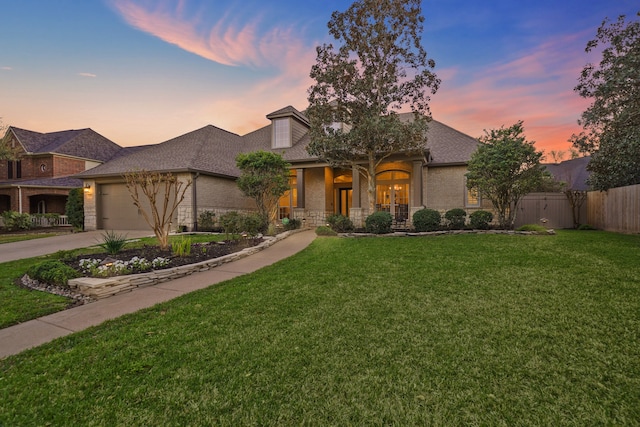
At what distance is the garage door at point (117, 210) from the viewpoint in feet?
44.5

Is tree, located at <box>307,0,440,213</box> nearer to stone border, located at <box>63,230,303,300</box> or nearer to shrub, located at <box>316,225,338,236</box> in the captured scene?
shrub, located at <box>316,225,338,236</box>

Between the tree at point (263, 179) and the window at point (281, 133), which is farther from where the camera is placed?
the window at point (281, 133)

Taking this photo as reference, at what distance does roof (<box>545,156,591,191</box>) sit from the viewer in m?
22.2

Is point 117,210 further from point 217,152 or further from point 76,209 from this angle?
point 217,152

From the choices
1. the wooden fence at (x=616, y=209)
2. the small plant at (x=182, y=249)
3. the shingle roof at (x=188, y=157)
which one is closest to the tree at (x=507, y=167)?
the wooden fence at (x=616, y=209)

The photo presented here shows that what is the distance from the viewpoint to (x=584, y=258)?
18.3 feet

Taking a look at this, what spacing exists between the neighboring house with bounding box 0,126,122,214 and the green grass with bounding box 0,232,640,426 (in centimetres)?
2079

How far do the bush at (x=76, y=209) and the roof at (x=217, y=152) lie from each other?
1135 millimetres

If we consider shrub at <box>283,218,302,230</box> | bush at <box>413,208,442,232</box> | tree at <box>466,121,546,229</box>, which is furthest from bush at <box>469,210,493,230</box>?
shrub at <box>283,218,302,230</box>

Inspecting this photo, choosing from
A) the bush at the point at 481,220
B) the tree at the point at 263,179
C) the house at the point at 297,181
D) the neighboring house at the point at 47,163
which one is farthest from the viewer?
the neighboring house at the point at 47,163

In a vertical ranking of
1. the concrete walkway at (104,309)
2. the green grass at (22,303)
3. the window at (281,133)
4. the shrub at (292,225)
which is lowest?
the concrete walkway at (104,309)

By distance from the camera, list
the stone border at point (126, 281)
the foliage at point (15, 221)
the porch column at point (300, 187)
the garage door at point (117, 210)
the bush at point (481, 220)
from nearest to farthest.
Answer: the stone border at point (126, 281), the bush at point (481, 220), the porch column at point (300, 187), the garage door at point (117, 210), the foliage at point (15, 221)

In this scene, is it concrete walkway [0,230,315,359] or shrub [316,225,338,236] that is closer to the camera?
concrete walkway [0,230,315,359]

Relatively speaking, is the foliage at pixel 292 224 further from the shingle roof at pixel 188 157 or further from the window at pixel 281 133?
the window at pixel 281 133
